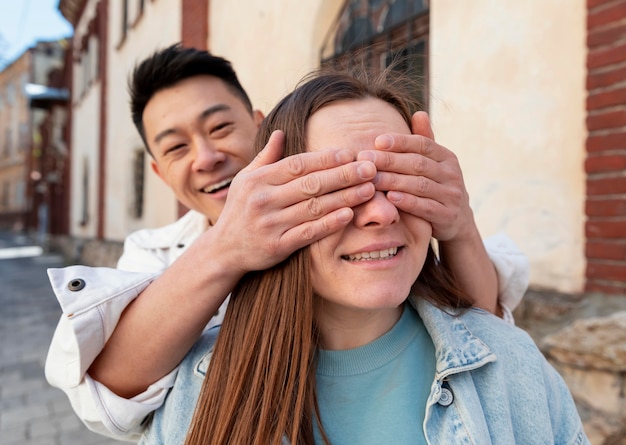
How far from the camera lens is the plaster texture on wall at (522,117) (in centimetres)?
241

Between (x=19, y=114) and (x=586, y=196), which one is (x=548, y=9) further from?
(x=19, y=114)

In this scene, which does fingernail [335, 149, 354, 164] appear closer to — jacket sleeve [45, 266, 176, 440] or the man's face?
jacket sleeve [45, 266, 176, 440]

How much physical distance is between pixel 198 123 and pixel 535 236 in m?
1.97

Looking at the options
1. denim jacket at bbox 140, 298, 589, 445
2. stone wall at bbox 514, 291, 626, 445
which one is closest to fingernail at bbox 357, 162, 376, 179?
denim jacket at bbox 140, 298, 589, 445

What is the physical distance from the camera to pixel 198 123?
6.00 feet

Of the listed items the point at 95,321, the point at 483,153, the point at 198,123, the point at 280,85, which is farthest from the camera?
the point at 280,85

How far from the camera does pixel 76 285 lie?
1.14 meters

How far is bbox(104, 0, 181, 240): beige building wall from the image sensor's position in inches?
303

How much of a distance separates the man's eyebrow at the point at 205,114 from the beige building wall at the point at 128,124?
18.0 ft

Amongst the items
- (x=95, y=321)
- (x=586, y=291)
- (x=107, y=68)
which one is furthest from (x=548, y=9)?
(x=107, y=68)

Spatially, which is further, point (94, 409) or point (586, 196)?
point (586, 196)

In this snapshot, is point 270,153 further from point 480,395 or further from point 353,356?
point 480,395

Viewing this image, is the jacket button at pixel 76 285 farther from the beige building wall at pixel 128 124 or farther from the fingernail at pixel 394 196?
the beige building wall at pixel 128 124

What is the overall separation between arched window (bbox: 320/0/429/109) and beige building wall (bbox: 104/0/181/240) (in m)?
3.66
